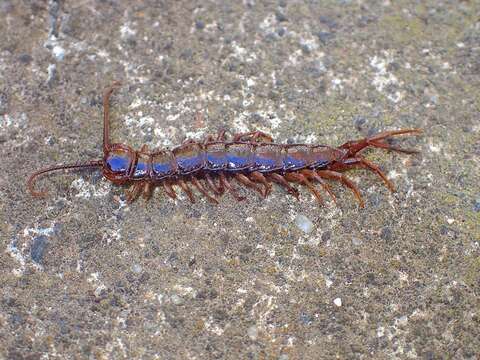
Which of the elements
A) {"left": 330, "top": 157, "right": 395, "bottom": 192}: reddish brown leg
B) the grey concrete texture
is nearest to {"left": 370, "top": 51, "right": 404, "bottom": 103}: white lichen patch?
the grey concrete texture

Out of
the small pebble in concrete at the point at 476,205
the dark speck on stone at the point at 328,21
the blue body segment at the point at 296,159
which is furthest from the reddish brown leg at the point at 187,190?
the small pebble in concrete at the point at 476,205

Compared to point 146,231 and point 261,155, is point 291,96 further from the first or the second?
point 146,231

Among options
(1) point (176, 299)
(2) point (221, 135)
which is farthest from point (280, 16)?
(1) point (176, 299)

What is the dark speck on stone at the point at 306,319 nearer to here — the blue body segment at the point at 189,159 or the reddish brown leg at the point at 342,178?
the reddish brown leg at the point at 342,178

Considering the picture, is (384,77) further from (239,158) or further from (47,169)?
(47,169)

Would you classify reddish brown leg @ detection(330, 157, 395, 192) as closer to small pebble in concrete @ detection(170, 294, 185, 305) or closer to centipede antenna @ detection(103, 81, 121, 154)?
small pebble in concrete @ detection(170, 294, 185, 305)
